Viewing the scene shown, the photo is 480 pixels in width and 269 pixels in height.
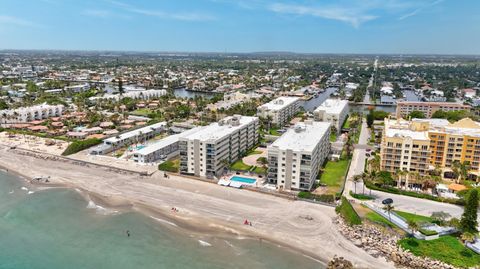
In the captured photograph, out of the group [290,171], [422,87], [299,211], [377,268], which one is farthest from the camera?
[422,87]

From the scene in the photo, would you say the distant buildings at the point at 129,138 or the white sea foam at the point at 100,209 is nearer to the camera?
the white sea foam at the point at 100,209

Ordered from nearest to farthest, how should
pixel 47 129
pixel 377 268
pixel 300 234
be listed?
pixel 377 268
pixel 300 234
pixel 47 129

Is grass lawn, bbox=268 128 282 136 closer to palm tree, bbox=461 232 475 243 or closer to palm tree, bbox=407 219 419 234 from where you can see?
palm tree, bbox=407 219 419 234

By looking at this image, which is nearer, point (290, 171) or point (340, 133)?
point (290, 171)

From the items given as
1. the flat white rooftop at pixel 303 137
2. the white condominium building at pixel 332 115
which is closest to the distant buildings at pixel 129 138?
the flat white rooftop at pixel 303 137

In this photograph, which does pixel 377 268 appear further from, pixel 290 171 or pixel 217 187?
pixel 217 187

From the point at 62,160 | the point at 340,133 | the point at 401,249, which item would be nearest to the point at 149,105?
the point at 62,160

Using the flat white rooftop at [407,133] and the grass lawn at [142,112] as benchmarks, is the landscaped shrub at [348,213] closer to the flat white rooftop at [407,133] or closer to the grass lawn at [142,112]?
the flat white rooftop at [407,133]
